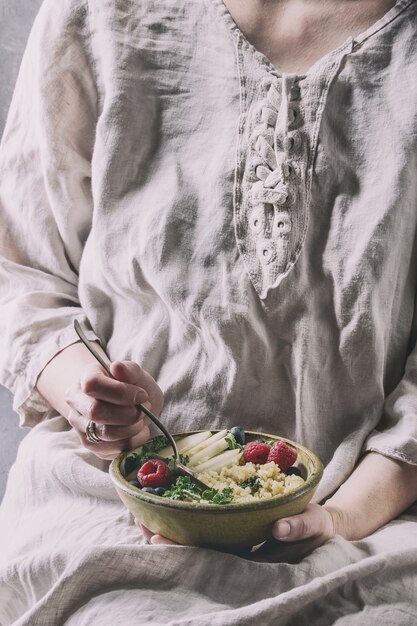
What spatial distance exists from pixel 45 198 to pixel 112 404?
469 mm

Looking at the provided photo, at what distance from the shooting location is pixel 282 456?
3.62 feet

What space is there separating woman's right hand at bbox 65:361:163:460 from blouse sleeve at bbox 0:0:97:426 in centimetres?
20

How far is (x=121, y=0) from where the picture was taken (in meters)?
1.38

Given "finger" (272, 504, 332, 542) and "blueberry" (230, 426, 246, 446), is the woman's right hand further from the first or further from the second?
"finger" (272, 504, 332, 542)

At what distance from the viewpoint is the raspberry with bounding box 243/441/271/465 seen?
1124 mm

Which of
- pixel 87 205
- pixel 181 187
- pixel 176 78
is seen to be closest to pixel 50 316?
pixel 87 205

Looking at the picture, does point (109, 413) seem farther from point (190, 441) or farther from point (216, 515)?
point (216, 515)

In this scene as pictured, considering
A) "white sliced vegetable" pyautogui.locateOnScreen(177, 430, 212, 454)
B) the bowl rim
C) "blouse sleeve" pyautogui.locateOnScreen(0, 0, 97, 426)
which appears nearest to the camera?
the bowl rim

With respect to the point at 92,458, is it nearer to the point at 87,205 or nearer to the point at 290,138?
the point at 87,205

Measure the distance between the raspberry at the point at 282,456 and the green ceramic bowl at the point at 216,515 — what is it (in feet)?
0.12

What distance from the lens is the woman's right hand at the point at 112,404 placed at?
1.13 m

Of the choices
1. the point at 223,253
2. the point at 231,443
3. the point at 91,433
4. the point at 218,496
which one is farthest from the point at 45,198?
the point at 218,496

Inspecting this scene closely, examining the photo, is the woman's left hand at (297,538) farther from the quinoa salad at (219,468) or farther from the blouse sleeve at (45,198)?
the blouse sleeve at (45,198)

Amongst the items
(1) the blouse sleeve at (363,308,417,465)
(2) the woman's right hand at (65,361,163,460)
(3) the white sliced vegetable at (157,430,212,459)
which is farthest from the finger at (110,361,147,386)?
(1) the blouse sleeve at (363,308,417,465)
